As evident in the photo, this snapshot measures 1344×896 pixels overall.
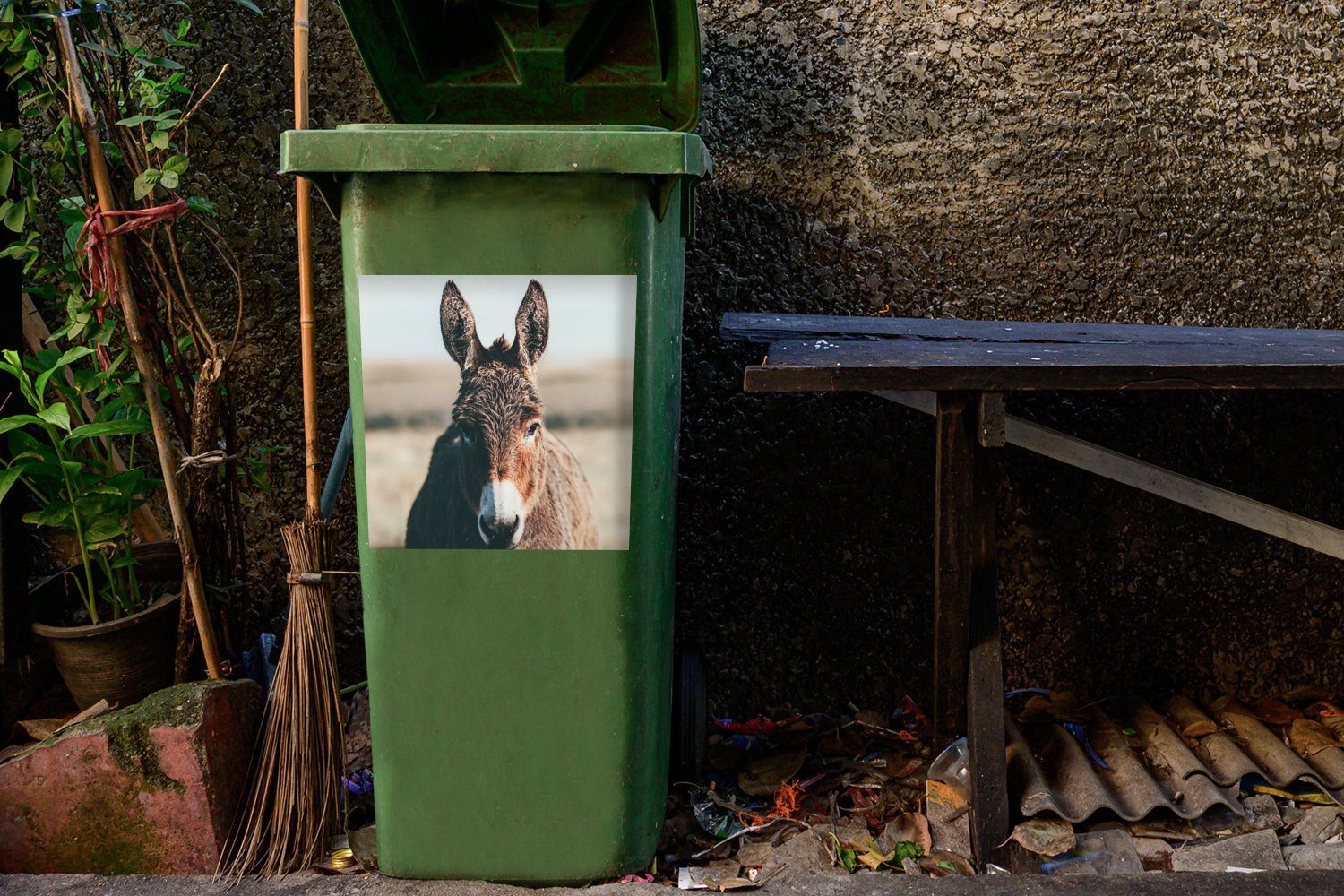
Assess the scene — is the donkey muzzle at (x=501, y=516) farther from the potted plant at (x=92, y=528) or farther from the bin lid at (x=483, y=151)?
the potted plant at (x=92, y=528)

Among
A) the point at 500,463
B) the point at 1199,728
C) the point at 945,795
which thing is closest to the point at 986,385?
the point at 500,463

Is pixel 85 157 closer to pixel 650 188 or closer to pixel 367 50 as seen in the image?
pixel 367 50

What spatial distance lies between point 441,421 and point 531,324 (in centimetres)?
24

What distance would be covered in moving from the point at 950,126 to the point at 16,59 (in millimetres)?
2199

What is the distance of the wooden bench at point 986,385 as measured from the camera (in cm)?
173

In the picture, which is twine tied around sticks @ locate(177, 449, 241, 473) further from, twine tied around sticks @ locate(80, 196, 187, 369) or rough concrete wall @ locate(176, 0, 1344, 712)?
→ rough concrete wall @ locate(176, 0, 1344, 712)

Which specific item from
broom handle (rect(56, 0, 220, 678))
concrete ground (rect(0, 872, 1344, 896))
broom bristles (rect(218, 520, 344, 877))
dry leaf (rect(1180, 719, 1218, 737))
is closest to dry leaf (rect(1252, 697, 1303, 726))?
dry leaf (rect(1180, 719, 1218, 737))

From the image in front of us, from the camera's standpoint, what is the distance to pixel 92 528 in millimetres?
2137

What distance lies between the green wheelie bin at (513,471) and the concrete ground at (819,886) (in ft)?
0.15

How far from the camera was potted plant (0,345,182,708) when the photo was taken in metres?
2.07

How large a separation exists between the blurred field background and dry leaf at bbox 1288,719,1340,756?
6.22 ft

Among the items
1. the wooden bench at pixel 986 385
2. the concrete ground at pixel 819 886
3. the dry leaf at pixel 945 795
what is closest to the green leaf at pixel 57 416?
the concrete ground at pixel 819 886

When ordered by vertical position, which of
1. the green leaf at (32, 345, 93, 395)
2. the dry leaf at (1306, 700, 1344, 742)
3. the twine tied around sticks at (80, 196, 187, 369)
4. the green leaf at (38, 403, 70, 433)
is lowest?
the dry leaf at (1306, 700, 1344, 742)

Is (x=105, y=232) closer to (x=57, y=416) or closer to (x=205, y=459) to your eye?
(x=57, y=416)
